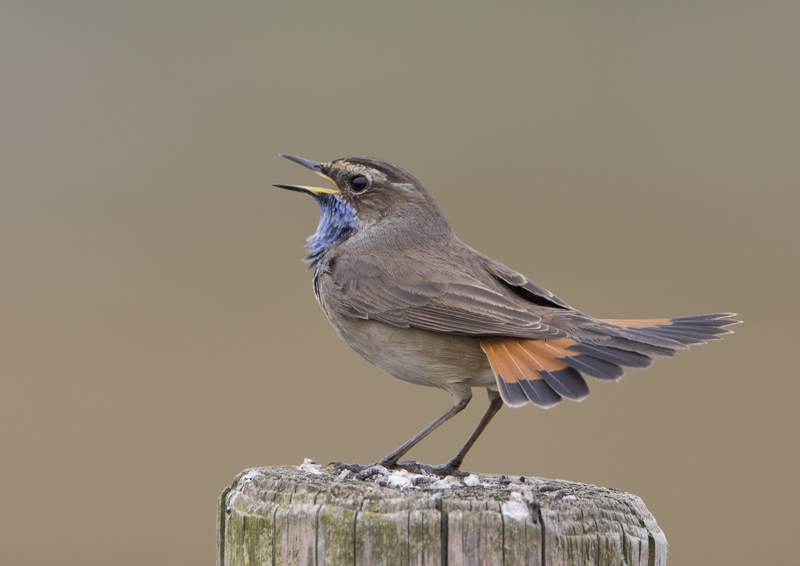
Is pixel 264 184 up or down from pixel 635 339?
up

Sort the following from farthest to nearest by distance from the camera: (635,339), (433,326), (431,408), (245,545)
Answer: (431,408) < (433,326) < (635,339) < (245,545)

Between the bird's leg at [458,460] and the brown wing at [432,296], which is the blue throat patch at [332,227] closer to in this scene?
the brown wing at [432,296]

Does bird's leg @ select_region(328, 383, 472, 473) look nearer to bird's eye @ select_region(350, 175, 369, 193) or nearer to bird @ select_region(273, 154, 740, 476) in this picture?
bird @ select_region(273, 154, 740, 476)

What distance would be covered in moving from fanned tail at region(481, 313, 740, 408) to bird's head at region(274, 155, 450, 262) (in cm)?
124

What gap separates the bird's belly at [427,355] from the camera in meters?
4.66

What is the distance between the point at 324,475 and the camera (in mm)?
3768

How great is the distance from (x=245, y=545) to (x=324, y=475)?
0.67m

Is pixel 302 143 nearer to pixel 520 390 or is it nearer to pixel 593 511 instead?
pixel 520 390

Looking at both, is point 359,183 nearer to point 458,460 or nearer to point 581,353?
point 458,460

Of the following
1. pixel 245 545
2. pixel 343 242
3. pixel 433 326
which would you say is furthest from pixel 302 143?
pixel 245 545

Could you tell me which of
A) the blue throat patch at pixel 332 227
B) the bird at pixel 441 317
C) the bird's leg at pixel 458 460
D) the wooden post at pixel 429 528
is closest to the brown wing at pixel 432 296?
the bird at pixel 441 317

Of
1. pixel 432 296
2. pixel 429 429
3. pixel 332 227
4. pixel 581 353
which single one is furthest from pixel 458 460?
pixel 332 227

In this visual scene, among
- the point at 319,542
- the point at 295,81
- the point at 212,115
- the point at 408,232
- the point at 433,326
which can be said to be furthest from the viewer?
the point at 295,81

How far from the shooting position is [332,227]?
5.61 m
